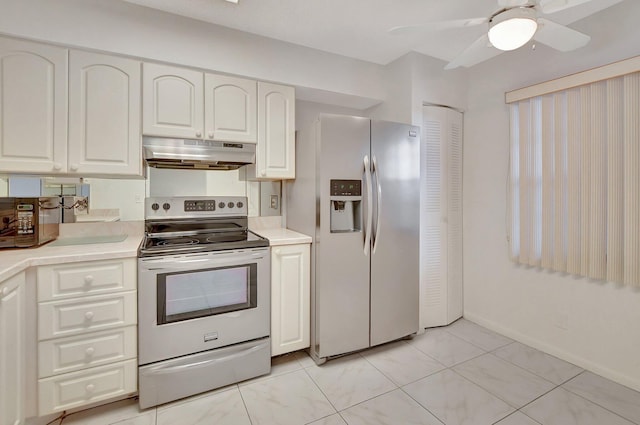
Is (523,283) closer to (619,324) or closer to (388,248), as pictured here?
(619,324)

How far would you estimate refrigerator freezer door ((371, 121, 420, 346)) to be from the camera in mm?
2238

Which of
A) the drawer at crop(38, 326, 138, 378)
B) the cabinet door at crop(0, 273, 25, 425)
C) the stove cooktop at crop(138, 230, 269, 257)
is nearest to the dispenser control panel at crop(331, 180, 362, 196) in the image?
the stove cooktop at crop(138, 230, 269, 257)

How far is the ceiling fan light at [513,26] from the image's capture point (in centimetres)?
131

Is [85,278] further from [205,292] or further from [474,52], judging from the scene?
[474,52]

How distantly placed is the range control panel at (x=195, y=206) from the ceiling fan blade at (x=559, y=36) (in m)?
2.25

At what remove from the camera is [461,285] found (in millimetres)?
2998

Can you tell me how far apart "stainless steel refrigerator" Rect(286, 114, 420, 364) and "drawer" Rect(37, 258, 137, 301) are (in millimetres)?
1183

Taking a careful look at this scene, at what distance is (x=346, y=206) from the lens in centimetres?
224

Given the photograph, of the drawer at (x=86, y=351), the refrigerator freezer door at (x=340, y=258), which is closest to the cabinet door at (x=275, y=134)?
the refrigerator freezer door at (x=340, y=258)

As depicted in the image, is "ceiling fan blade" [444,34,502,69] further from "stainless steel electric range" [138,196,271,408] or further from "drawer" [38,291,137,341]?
"drawer" [38,291,137,341]

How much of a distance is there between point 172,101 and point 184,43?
17.3 inches

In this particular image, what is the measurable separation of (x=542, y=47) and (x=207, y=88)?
264 cm

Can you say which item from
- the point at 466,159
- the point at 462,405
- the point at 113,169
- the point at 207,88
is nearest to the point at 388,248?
the point at 462,405

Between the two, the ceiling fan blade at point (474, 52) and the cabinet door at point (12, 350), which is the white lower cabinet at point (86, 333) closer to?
the cabinet door at point (12, 350)
